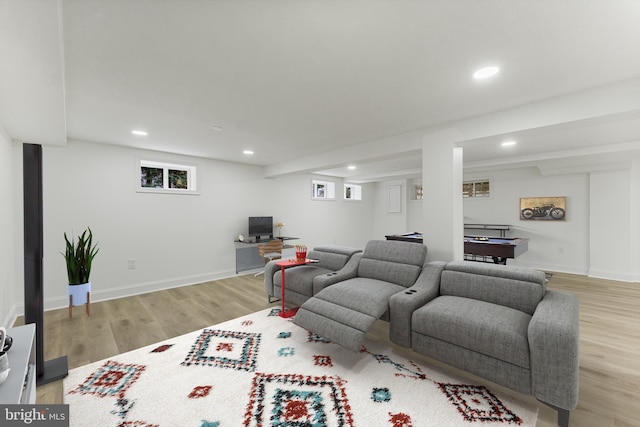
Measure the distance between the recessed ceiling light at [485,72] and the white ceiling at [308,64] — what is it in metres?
0.07

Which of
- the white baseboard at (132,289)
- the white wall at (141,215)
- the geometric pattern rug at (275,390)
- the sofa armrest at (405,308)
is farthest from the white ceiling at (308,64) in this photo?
the white baseboard at (132,289)

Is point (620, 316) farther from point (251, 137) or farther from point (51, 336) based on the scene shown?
point (51, 336)

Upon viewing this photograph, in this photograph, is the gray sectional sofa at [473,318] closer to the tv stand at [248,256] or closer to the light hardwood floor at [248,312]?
the light hardwood floor at [248,312]

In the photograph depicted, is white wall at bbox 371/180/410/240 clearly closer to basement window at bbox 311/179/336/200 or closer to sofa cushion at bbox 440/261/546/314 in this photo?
basement window at bbox 311/179/336/200

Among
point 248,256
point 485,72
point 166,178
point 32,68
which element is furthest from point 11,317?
point 485,72

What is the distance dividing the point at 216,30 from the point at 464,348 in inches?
106

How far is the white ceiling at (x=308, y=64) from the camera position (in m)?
1.42

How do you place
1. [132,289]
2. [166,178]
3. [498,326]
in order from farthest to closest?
[166,178]
[132,289]
[498,326]

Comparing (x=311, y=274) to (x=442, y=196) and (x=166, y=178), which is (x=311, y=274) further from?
(x=166, y=178)

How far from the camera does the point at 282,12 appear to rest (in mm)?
1453

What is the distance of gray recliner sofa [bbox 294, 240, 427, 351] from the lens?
7.45 feet

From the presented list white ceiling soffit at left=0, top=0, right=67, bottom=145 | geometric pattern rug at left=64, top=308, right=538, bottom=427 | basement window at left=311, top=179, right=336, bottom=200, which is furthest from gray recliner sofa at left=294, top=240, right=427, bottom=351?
basement window at left=311, top=179, right=336, bottom=200

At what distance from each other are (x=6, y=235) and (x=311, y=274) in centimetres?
343

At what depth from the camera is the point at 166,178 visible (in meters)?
4.89
